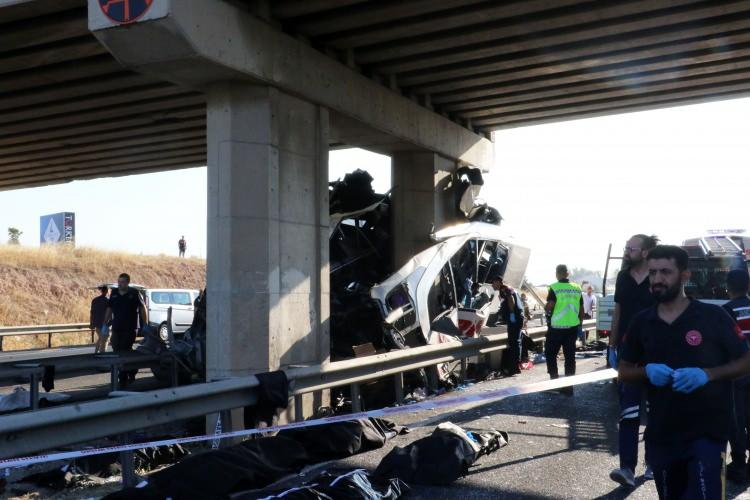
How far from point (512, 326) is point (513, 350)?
1.35ft

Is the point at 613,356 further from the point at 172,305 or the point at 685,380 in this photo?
the point at 172,305

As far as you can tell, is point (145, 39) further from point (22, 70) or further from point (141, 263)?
point (141, 263)

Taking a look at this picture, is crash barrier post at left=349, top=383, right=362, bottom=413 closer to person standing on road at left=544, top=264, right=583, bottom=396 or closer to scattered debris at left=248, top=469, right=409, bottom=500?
person standing on road at left=544, top=264, right=583, bottom=396

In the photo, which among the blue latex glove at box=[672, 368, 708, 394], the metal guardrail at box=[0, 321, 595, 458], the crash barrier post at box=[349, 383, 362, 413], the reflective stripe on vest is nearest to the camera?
the blue latex glove at box=[672, 368, 708, 394]

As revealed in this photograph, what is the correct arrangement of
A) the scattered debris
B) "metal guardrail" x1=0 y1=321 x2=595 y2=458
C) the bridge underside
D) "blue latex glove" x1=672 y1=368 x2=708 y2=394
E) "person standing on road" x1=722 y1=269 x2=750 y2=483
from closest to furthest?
"blue latex glove" x1=672 y1=368 x2=708 y2=394 < "metal guardrail" x1=0 y1=321 x2=595 y2=458 < the scattered debris < "person standing on road" x1=722 y1=269 x2=750 y2=483 < the bridge underside

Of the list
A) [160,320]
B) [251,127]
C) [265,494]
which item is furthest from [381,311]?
[160,320]

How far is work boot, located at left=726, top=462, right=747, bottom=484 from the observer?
6.73 metres

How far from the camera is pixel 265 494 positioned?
234 inches

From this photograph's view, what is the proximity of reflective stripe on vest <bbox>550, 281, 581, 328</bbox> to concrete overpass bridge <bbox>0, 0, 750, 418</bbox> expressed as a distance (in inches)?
128

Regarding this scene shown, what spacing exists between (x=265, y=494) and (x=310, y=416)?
4.11m

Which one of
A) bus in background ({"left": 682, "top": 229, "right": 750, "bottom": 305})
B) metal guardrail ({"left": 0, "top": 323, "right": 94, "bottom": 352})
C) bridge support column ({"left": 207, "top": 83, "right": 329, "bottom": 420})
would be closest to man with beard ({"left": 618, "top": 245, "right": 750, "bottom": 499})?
bridge support column ({"left": 207, "top": 83, "right": 329, "bottom": 420})

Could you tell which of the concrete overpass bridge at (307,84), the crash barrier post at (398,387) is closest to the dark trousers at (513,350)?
the concrete overpass bridge at (307,84)

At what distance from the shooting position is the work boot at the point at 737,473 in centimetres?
673

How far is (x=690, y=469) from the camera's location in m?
4.12
